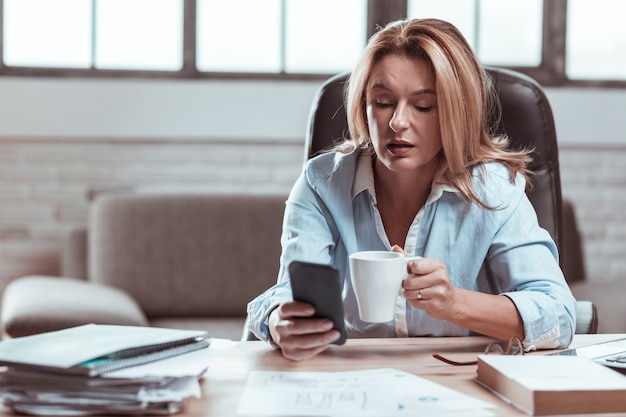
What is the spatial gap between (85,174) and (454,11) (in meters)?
1.77

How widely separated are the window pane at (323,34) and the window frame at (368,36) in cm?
5

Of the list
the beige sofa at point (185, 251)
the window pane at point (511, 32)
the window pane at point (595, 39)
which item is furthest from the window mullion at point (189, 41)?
the window pane at point (595, 39)

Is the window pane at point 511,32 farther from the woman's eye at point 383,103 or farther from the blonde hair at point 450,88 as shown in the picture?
the woman's eye at point 383,103

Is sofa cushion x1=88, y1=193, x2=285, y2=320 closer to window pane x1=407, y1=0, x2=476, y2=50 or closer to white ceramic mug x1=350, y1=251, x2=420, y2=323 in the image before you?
window pane x1=407, y1=0, x2=476, y2=50

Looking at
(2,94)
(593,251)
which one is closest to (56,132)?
(2,94)

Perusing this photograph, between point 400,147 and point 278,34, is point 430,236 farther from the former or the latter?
point 278,34

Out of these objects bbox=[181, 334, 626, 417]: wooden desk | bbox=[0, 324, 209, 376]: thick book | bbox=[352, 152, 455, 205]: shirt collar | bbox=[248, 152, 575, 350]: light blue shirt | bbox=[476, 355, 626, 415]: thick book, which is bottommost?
bbox=[181, 334, 626, 417]: wooden desk

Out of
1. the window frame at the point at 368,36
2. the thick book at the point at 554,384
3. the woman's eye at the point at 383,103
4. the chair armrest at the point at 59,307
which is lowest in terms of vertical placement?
the chair armrest at the point at 59,307

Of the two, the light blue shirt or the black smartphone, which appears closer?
the black smartphone

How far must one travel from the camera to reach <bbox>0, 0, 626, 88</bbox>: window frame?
3.48 meters

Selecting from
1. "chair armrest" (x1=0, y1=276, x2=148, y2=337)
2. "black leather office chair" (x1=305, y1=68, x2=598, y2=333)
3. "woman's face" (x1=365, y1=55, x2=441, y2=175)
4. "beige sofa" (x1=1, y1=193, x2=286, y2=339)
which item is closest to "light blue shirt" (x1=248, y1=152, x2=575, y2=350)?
"woman's face" (x1=365, y1=55, x2=441, y2=175)

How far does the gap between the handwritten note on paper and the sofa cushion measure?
83.4 inches

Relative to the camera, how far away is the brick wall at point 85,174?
3461mm

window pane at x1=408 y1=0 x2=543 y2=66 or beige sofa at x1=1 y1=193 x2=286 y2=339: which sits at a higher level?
window pane at x1=408 y1=0 x2=543 y2=66
